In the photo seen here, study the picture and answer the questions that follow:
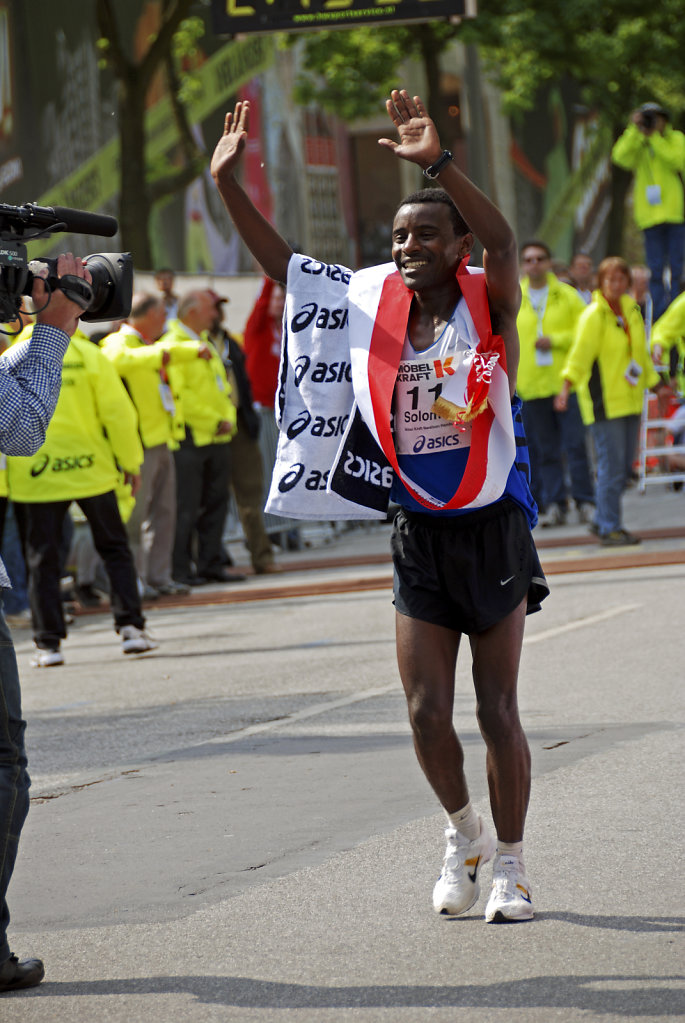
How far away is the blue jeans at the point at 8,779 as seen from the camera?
440cm

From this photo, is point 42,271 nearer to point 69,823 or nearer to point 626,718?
point 69,823

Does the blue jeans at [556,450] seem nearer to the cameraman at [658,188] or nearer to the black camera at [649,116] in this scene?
the cameraman at [658,188]

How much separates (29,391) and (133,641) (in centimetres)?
662

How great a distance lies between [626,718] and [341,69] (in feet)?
73.3

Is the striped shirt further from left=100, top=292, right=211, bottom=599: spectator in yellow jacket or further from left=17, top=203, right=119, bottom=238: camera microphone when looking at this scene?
left=100, top=292, right=211, bottom=599: spectator in yellow jacket

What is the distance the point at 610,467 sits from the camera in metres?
14.0

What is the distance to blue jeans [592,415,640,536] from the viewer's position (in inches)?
551

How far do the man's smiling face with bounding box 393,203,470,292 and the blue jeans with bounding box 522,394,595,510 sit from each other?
11.3 m

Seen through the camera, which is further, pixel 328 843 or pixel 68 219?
pixel 328 843

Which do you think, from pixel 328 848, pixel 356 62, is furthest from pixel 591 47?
pixel 328 848

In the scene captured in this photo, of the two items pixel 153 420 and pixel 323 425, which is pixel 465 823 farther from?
pixel 153 420

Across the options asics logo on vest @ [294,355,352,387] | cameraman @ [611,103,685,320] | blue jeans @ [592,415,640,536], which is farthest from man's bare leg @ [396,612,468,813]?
cameraman @ [611,103,685,320]

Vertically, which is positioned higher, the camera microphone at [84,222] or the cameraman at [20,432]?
the camera microphone at [84,222]

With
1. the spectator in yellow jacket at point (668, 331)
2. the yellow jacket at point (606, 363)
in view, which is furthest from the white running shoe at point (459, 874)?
A: the spectator in yellow jacket at point (668, 331)
